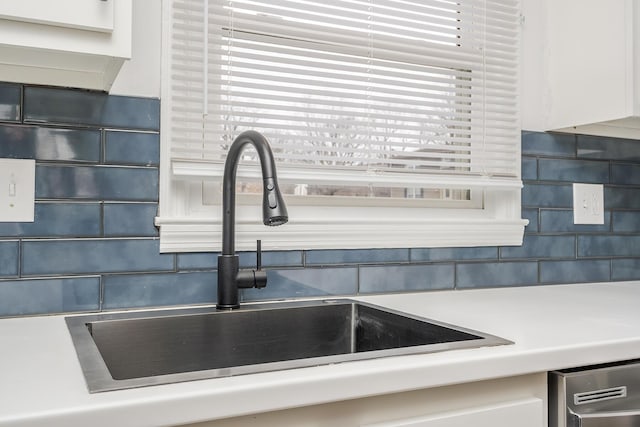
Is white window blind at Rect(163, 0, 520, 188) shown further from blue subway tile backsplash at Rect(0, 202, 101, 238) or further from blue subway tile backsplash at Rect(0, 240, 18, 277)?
blue subway tile backsplash at Rect(0, 240, 18, 277)

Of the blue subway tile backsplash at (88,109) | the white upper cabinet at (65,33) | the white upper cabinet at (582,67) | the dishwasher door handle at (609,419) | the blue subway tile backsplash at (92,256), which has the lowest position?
the dishwasher door handle at (609,419)

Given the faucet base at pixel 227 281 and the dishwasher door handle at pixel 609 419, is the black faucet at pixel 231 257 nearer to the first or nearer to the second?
the faucet base at pixel 227 281

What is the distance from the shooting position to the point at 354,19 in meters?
1.50

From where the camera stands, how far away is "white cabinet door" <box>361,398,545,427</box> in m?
0.81

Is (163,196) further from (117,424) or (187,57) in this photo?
(117,424)

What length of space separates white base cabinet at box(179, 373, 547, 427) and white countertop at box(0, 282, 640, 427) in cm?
3

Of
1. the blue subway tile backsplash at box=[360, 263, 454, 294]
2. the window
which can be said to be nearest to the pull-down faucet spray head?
the window

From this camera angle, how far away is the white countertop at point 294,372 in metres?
0.63

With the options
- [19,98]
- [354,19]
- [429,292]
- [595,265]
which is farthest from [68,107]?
[595,265]

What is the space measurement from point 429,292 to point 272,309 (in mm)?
537

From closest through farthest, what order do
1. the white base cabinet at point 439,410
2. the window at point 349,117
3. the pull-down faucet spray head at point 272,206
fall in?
the white base cabinet at point 439,410 < the pull-down faucet spray head at point 272,206 < the window at point 349,117

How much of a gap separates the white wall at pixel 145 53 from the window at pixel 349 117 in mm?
29

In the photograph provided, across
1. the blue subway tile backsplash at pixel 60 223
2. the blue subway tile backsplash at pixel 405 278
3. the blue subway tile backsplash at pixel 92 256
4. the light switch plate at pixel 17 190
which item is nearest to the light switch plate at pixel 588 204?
the blue subway tile backsplash at pixel 405 278

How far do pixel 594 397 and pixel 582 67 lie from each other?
1099mm
